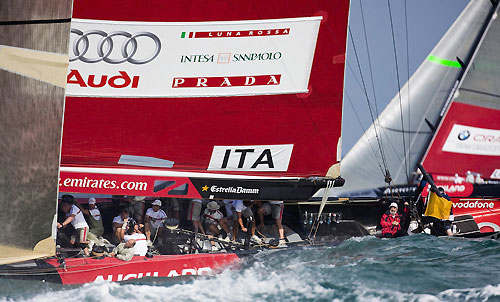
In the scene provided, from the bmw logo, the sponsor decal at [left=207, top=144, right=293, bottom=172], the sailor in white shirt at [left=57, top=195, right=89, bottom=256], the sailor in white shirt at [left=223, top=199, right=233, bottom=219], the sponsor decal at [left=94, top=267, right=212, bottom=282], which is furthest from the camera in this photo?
the bmw logo

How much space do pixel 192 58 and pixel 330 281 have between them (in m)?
2.94

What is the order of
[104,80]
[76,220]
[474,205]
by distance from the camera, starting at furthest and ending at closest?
[474,205] → [104,80] → [76,220]

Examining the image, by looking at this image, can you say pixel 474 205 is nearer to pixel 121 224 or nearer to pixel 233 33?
pixel 233 33

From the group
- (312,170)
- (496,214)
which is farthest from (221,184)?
(496,214)

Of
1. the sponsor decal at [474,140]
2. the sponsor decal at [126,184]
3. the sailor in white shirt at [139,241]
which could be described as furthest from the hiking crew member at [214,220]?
the sponsor decal at [474,140]

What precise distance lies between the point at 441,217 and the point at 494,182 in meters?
3.60

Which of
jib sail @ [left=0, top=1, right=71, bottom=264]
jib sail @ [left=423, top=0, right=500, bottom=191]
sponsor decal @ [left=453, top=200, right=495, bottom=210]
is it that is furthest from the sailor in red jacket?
jib sail @ [left=0, top=1, right=71, bottom=264]

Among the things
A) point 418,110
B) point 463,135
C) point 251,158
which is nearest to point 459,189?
point 463,135

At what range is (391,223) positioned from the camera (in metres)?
9.52

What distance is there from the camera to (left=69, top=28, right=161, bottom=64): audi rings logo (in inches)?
335

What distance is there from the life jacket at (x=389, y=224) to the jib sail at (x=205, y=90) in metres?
1.38

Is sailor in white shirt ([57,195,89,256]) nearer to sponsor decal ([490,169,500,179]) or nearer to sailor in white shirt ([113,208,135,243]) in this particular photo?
sailor in white shirt ([113,208,135,243])

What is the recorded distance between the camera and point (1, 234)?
5016 millimetres

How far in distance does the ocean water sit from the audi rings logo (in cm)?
255
